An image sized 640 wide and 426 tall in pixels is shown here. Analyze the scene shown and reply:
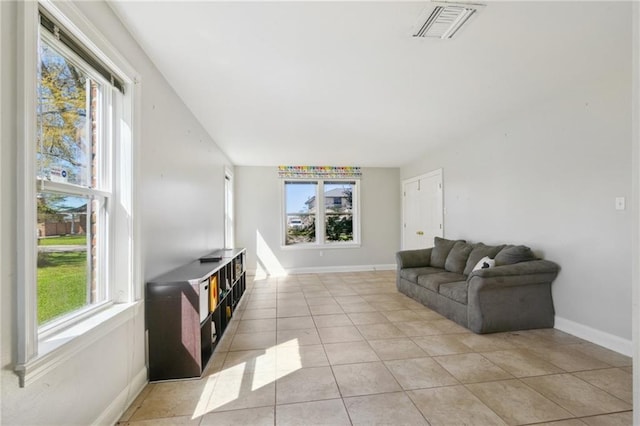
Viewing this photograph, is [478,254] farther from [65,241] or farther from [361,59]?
[65,241]

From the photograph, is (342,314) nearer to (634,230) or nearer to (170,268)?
(170,268)

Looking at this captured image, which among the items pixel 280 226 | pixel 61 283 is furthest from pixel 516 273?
pixel 280 226

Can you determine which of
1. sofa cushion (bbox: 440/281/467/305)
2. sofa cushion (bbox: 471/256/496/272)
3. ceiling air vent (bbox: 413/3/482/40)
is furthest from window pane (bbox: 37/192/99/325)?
sofa cushion (bbox: 471/256/496/272)

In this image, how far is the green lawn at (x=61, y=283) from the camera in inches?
52.6

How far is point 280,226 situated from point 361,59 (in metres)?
4.62

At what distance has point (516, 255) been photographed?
3.24 m

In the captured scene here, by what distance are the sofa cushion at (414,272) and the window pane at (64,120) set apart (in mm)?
3929

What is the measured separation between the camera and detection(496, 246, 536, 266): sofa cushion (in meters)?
3.23

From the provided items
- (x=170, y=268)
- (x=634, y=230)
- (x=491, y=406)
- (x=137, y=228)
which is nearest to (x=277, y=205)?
(x=170, y=268)

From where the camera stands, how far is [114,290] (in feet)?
6.24

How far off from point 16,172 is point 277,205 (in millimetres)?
5360

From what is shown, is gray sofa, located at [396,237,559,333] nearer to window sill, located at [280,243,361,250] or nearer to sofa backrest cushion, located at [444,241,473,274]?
sofa backrest cushion, located at [444,241,473,274]

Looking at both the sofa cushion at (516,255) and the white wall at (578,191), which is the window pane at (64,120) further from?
the sofa cushion at (516,255)

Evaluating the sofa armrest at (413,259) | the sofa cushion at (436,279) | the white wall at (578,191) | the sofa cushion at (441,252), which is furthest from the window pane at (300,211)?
the white wall at (578,191)
